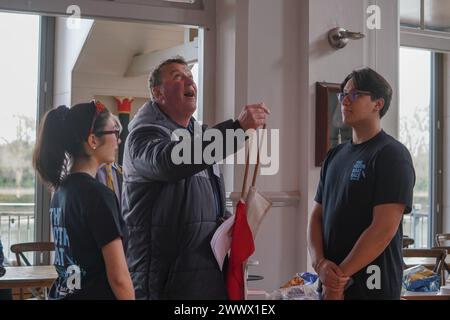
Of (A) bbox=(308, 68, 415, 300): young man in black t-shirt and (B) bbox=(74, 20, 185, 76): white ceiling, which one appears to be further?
(B) bbox=(74, 20, 185, 76): white ceiling

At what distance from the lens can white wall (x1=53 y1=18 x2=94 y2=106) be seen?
6848 millimetres

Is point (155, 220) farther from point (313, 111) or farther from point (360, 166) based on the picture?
point (313, 111)

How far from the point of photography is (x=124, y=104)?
24.7 feet

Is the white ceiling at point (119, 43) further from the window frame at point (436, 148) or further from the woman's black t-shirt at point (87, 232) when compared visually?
the woman's black t-shirt at point (87, 232)

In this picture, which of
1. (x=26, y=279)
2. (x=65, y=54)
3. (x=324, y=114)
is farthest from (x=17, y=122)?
(x=324, y=114)

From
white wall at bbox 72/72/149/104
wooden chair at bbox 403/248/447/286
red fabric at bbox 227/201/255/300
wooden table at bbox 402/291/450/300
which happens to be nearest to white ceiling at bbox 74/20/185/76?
white wall at bbox 72/72/149/104

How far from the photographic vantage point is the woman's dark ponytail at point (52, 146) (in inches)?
77.3

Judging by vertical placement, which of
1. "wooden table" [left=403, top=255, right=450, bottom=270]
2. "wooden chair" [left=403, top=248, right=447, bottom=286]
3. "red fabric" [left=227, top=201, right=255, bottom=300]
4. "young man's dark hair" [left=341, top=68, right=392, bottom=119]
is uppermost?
"young man's dark hair" [left=341, top=68, right=392, bottom=119]

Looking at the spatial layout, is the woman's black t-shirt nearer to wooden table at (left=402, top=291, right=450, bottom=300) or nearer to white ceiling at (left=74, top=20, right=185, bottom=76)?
wooden table at (left=402, top=291, right=450, bottom=300)

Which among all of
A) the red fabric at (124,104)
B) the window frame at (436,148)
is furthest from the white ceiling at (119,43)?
the window frame at (436,148)

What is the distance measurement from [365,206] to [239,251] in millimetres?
458

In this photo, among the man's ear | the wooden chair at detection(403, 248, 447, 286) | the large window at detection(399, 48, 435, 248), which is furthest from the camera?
the large window at detection(399, 48, 435, 248)

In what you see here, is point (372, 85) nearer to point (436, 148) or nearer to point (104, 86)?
point (104, 86)

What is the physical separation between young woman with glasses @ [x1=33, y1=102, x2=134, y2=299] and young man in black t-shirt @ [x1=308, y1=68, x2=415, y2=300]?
81 cm
